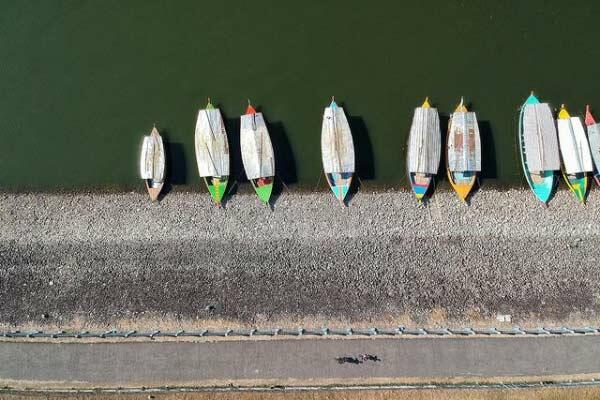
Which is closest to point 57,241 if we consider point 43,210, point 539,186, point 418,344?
point 43,210

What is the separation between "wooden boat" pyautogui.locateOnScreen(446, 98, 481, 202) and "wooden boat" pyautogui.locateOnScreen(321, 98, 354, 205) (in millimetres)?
3835

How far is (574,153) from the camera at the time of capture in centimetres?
1574

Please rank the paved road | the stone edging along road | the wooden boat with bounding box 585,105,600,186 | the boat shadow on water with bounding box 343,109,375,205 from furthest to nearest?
1. the boat shadow on water with bounding box 343,109,375,205
2. the wooden boat with bounding box 585,105,600,186
3. the stone edging along road
4. the paved road

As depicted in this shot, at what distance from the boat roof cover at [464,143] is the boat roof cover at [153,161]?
11180 mm

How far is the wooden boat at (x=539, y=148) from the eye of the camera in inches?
622

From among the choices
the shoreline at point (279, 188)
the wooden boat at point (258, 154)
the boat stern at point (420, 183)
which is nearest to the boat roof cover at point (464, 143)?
the shoreline at point (279, 188)

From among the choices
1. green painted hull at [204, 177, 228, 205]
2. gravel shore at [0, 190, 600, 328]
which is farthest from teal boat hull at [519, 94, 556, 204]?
green painted hull at [204, 177, 228, 205]

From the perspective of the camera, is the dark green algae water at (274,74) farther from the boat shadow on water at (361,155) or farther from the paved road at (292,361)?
the paved road at (292,361)

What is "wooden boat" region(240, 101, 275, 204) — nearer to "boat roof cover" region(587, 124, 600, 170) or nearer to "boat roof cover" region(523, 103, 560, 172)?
"boat roof cover" region(523, 103, 560, 172)

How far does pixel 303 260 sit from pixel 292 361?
11.8ft

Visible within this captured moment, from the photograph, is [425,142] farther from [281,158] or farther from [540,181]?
[281,158]

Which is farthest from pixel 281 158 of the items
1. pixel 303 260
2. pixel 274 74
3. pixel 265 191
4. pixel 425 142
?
pixel 425 142

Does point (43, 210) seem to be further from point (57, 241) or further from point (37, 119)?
point (37, 119)

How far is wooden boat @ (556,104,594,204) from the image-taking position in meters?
15.7
